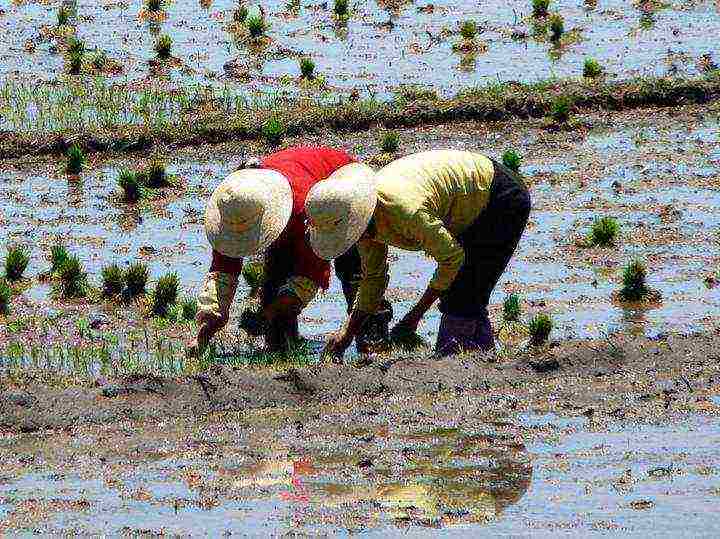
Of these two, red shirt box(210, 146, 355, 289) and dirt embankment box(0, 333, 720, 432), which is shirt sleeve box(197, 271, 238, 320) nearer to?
red shirt box(210, 146, 355, 289)

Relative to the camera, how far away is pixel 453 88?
1553 cm

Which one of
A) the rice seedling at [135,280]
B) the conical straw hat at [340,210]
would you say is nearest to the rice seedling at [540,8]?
the rice seedling at [135,280]

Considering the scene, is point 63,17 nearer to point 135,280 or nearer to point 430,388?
point 135,280

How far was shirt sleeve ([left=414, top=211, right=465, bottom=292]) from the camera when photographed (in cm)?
716

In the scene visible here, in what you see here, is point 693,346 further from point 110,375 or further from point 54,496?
point 54,496

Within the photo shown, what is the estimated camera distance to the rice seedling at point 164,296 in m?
9.53

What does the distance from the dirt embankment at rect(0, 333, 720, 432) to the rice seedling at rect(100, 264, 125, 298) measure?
2396mm

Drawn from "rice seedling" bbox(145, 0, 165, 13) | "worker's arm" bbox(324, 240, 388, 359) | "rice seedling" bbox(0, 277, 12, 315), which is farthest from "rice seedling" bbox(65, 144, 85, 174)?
"rice seedling" bbox(145, 0, 165, 13)

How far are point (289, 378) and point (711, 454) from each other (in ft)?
6.69

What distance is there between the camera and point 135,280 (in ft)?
32.3

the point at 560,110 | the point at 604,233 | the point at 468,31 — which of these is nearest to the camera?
the point at 604,233

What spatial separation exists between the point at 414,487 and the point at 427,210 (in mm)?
1534

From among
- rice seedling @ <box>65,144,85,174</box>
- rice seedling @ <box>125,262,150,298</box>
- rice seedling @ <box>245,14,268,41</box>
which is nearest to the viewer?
rice seedling @ <box>125,262,150,298</box>

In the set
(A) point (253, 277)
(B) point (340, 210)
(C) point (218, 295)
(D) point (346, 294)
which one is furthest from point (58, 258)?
(B) point (340, 210)
